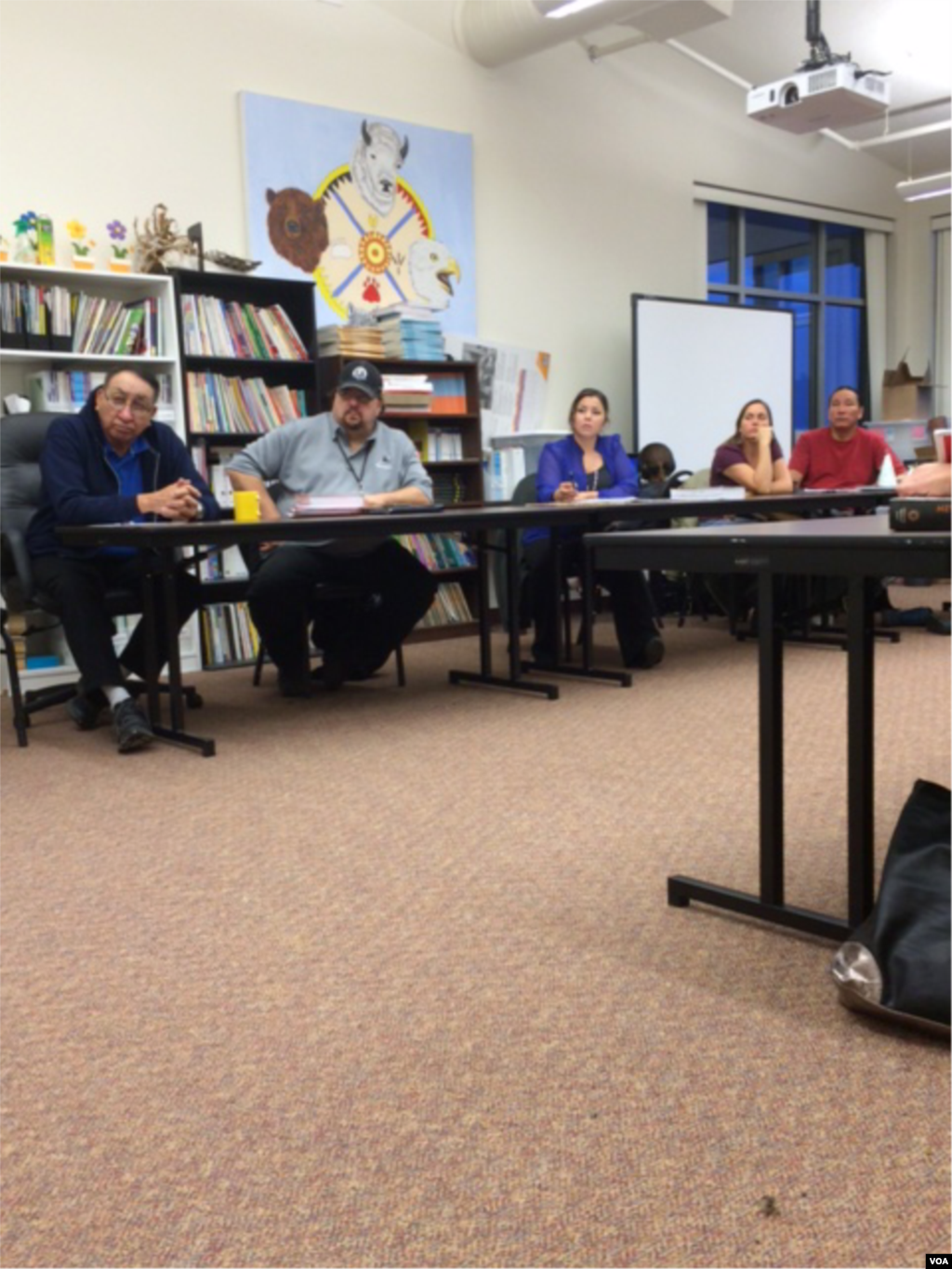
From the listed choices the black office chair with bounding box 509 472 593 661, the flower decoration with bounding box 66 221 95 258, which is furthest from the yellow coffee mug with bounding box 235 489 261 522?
the flower decoration with bounding box 66 221 95 258

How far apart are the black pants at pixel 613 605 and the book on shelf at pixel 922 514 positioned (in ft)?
9.33

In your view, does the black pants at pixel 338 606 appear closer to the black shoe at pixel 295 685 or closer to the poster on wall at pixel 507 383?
the black shoe at pixel 295 685

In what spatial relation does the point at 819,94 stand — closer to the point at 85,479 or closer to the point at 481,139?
the point at 481,139

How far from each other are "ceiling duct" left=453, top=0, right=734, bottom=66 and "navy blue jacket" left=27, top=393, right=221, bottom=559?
3.12m

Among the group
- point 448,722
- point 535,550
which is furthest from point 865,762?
point 535,550

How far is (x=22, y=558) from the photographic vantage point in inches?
139

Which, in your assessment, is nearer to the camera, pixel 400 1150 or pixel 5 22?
pixel 400 1150

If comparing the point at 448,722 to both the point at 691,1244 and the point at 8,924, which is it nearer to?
the point at 8,924

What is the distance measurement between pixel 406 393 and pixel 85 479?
6.87 feet

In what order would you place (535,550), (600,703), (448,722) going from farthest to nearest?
(535,550)
(600,703)
(448,722)

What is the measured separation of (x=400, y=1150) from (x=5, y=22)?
15.1 ft

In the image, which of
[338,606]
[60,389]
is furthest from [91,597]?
[60,389]

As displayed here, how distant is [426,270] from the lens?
583cm

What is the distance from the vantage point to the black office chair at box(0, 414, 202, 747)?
344 centimetres
